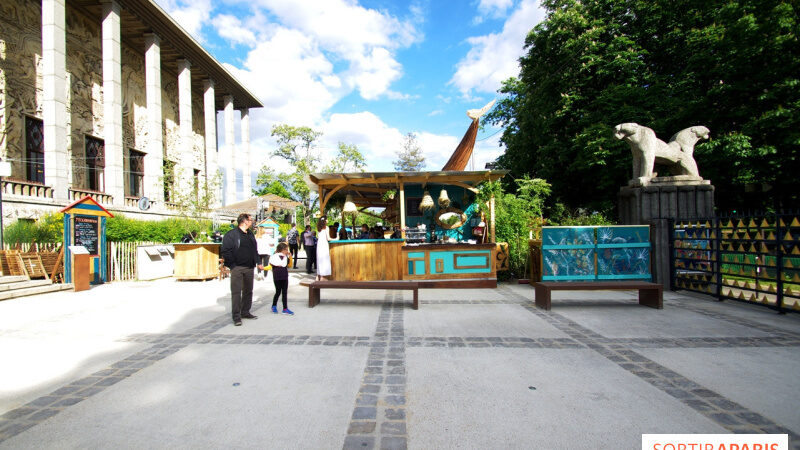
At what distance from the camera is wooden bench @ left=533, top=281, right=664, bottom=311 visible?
21.8 ft

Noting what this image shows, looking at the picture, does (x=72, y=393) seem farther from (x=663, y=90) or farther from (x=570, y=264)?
(x=663, y=90)

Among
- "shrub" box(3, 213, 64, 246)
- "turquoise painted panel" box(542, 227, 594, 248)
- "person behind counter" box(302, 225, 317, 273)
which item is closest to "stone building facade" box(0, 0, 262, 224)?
"shrub" box(3, 213, 64, 246)

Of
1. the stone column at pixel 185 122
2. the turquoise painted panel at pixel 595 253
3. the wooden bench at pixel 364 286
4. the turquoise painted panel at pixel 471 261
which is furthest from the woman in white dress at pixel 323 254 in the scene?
the stone column at pixel 185 122

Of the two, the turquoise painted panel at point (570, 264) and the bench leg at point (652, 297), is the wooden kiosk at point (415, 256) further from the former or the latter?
the bench leg at point (652, 297)

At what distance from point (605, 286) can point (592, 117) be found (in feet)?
45.6

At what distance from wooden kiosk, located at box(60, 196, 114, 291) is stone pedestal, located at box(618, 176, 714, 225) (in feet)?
48.4

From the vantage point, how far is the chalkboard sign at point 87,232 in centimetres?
1036

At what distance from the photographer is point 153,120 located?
72.7 feet

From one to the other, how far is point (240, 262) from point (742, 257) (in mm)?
9661

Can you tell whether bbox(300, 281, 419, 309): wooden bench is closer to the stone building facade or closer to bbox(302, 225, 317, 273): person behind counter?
bbox(302, 225, 317, 273): person behind counter

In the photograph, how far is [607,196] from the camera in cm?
1905

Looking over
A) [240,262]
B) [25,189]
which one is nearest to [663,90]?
[240,262]

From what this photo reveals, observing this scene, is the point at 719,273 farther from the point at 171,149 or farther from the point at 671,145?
the point at 171,149

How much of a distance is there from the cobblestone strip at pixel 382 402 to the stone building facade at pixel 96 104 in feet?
50.5
